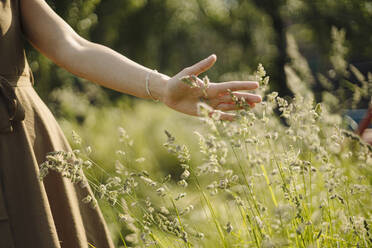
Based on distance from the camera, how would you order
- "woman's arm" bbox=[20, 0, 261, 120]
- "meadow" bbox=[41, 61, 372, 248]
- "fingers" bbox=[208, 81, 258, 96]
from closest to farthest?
"meadow" bbox=[41, 61, 372, 248], "fingers" bbox=[208, 81, 258, 96], "woman's arm" bbox=[20, 0, 261, 120]

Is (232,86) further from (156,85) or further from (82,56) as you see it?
(82,56)

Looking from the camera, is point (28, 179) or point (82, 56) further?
point (82, 56)

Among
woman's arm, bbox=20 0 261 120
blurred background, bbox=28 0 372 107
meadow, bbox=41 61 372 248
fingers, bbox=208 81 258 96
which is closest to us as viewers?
meadow, bbox=41 61 372 248

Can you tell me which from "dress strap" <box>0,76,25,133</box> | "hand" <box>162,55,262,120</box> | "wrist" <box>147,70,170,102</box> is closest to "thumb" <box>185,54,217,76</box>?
"hand" <box>162,55,262,120</box>

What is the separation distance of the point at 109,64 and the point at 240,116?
58cm

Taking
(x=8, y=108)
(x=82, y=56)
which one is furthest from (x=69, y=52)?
(x=8, y=108)

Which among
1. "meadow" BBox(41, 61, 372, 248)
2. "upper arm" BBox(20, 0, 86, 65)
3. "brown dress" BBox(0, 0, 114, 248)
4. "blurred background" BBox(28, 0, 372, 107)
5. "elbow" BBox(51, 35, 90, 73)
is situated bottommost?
"meadow" BBox(41, 61, 372, 248)

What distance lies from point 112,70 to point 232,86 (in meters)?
0.43

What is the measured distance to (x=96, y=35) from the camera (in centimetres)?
702

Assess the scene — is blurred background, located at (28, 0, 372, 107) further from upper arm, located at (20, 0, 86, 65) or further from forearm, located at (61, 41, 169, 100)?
forearm, located at (61, 41, 169, 100)

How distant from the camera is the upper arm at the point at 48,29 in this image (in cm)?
132

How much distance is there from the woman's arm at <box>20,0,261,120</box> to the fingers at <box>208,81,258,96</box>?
0.02 metres

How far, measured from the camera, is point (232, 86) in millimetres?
1097

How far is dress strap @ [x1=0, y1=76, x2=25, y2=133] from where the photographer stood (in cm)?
113
